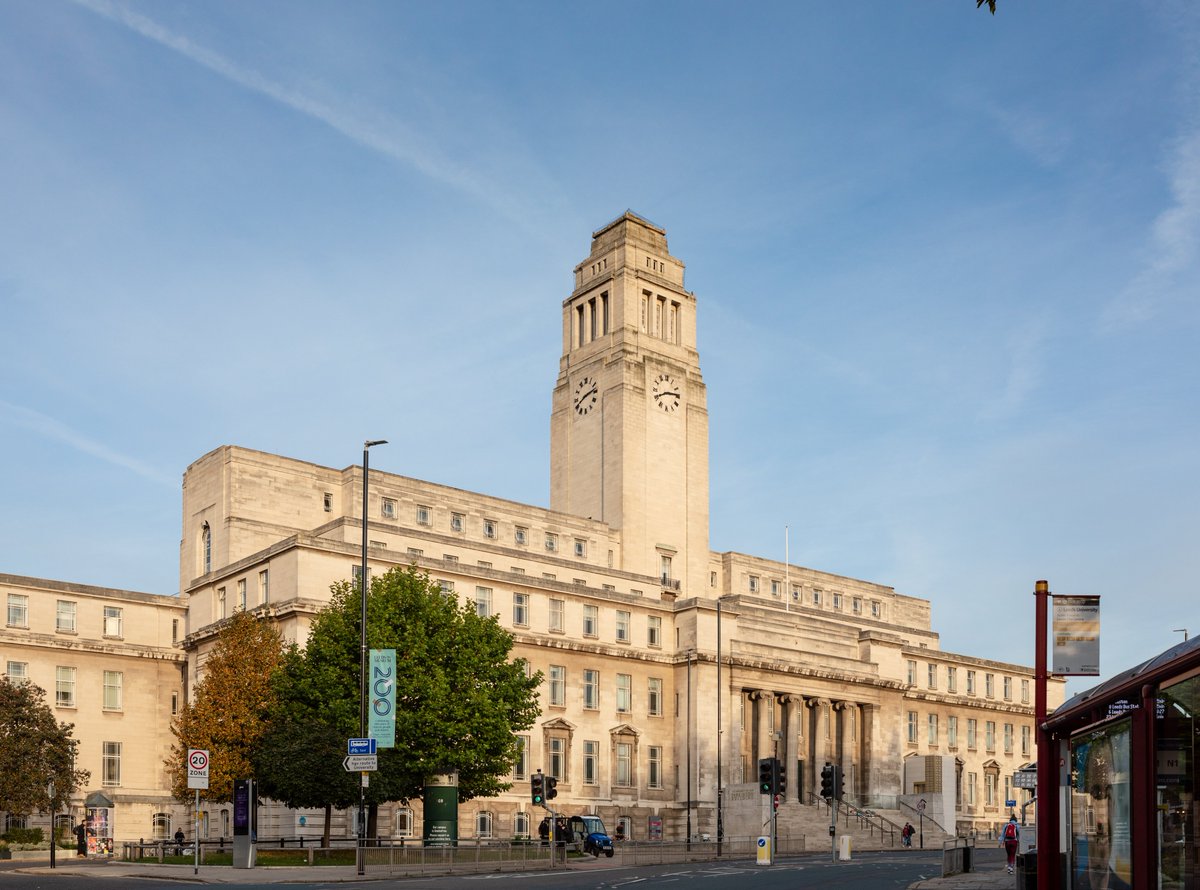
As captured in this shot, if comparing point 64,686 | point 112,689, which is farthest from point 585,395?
point 64,686

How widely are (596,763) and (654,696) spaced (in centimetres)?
698

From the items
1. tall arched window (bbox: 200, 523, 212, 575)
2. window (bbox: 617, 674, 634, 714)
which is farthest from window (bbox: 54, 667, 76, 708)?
window (bbox: 617, 674, 634, 714)

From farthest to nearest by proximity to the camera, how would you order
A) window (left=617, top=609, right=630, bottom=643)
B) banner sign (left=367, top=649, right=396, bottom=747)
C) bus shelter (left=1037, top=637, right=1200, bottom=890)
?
window (left=617, top=609, right=630, bottom=643)
banner sign (left=367, top=649, right=396, bottom=747)
bus shelter (left=1037, top=637, right=1200, bottom=890)

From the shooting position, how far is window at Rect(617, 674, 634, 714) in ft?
275

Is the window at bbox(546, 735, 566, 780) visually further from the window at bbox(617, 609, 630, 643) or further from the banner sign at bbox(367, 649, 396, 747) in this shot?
the banner sign at bbox(367, 649, 396, 747)

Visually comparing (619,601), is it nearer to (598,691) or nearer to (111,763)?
(598,691)

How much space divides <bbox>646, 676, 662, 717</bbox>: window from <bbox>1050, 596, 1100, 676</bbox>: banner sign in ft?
213

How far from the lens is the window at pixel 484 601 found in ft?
257

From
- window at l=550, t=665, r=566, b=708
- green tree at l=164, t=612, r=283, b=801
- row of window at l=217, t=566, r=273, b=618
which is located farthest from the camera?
window at l=550, t=665, r=566, b=708

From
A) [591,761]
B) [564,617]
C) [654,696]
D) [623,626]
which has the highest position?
[564,617]

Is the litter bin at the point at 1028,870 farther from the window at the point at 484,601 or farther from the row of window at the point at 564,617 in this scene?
the window at the point at 484,601

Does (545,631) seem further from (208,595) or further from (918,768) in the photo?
(918,768)

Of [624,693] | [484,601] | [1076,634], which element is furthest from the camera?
[624,693]

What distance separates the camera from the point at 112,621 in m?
79.2
